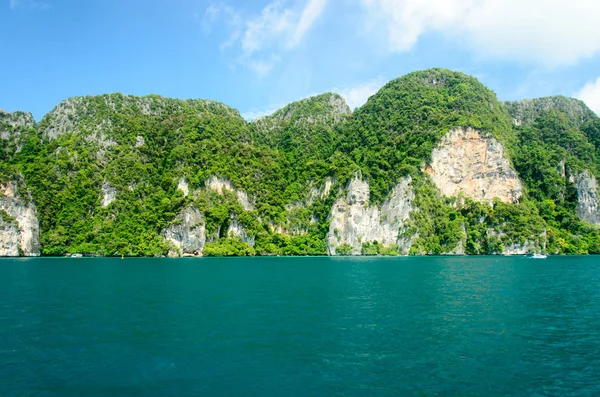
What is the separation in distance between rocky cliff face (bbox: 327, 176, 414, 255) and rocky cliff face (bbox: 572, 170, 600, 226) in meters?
55.2

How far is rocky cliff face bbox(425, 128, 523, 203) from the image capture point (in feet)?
430

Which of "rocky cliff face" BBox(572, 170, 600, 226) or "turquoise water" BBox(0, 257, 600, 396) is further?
"rocky cliff face" BBox(572, 170, 600, 226)

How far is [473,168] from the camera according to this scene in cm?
13462

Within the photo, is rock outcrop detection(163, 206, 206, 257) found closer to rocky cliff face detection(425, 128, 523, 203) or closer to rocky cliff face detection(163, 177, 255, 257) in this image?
rocky cliff face detection(163, 177, 255, 257)

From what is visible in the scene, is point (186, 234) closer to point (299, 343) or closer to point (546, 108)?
point (299, 343)

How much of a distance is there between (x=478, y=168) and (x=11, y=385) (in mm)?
137991

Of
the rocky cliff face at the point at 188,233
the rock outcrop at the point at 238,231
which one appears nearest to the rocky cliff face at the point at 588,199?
the rock outcrop at the point at 238,231

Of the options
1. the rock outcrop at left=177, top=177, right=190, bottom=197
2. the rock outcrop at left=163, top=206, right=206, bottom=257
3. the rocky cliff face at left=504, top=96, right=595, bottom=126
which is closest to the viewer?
the rock outcrop at left=163, top=206, right=206, bottom=257

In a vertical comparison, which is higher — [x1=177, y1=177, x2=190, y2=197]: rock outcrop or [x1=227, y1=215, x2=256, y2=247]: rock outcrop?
[x1=177, y1=177, x2=190, y2=197]: rock outcrop

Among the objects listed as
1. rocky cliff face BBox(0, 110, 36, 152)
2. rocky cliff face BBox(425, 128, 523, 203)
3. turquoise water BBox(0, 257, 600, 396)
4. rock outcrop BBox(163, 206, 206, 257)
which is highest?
rocky cliff face BBox(0, 110, 36, 152)

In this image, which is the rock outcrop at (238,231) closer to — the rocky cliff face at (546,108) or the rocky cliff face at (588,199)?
the rocky cliff face at (588,199)

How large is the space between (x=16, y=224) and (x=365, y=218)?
3616 inches

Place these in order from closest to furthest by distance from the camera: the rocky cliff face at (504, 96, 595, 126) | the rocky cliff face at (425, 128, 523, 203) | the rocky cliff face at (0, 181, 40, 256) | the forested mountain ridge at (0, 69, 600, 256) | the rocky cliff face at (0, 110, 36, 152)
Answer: the rocky cliff face at (0, 181, 40, 256) → the forested mountain ridge at (0, 69, 600, 256) → the rocky cliff face at (425, 128, 523, 203) → the rocky cliff face at (0, 110, 36, 152) → the rocky cliff face at (504, 96, 595, 126)

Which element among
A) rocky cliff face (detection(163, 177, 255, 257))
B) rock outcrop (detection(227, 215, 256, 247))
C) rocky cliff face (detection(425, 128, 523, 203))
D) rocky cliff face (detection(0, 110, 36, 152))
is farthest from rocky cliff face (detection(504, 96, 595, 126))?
rocky cliff face (detection(0, 110, 36, 152))
